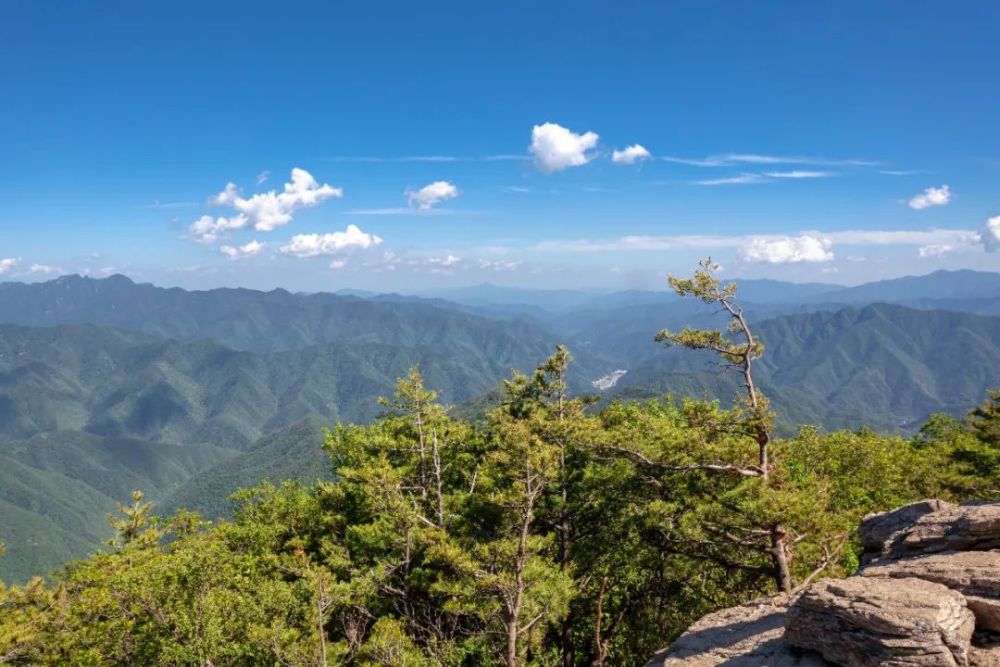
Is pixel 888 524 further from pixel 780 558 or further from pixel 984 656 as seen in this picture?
pixel 984 656

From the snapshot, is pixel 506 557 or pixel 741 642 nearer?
pixel 741 642

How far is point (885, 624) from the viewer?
12203 millimetres

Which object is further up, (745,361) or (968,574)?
(745,361)

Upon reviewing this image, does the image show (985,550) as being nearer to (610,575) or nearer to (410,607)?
(610,575)

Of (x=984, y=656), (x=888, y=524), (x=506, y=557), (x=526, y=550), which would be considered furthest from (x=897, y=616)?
(x=506, y=557)

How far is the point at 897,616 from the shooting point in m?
12.2

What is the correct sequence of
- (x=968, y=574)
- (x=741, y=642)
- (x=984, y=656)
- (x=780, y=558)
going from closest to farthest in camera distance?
(x=984, y=656) < (x=968, y=574) < (x=741, y=642) < (x=780, y=558)

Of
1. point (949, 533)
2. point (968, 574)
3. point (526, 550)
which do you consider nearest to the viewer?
point (968, 574)

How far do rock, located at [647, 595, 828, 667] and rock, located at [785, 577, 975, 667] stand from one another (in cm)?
77

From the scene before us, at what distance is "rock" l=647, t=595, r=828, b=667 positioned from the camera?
14.5 meters

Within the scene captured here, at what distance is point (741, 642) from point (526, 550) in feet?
25.9

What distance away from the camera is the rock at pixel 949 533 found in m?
15.3

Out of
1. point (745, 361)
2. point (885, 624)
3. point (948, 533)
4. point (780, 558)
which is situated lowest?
point (780, 558)

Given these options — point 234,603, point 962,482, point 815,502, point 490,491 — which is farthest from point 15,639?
point 962,482
